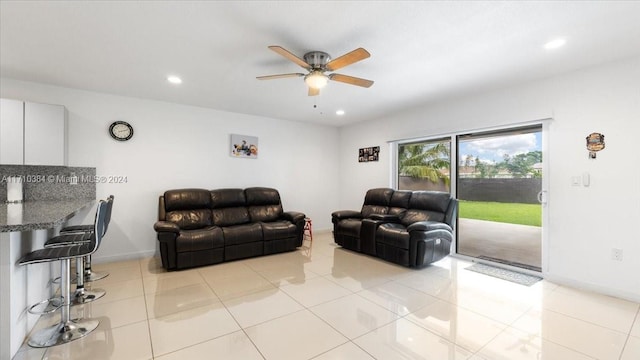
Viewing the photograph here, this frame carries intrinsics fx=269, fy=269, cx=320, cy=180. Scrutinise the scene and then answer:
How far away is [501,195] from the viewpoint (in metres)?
3.85

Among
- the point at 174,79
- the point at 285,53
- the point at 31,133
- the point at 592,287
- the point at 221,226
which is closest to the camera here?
the point at 285,53

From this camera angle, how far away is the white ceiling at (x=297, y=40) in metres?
2.00

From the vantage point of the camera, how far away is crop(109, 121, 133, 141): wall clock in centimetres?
394

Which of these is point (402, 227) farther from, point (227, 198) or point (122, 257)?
point (122, 257)

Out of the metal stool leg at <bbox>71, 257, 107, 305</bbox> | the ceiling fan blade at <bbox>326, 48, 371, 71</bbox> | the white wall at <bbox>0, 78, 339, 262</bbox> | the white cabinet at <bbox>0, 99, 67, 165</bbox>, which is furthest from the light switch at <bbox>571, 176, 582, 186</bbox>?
the white cabinet at <bbox>0, 99, 67, 165</bbox>

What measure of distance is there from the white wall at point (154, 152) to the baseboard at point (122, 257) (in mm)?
12

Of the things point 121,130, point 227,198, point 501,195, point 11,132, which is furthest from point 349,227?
point 11,132

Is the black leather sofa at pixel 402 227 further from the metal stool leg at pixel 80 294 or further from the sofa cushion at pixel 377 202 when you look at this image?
the metal stool leg at pixel 80 294

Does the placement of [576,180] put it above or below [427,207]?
above

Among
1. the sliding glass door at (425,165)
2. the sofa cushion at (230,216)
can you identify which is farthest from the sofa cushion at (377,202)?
the sofa cushion at (230,216)

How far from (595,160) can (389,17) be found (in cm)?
283

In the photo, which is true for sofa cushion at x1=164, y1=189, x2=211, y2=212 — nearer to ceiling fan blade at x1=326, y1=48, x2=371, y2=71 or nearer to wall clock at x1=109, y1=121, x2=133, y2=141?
wall clock at x1=109, y1=121, x2=133, y2=141

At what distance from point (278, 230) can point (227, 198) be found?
3.54ft

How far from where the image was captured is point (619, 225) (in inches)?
111
